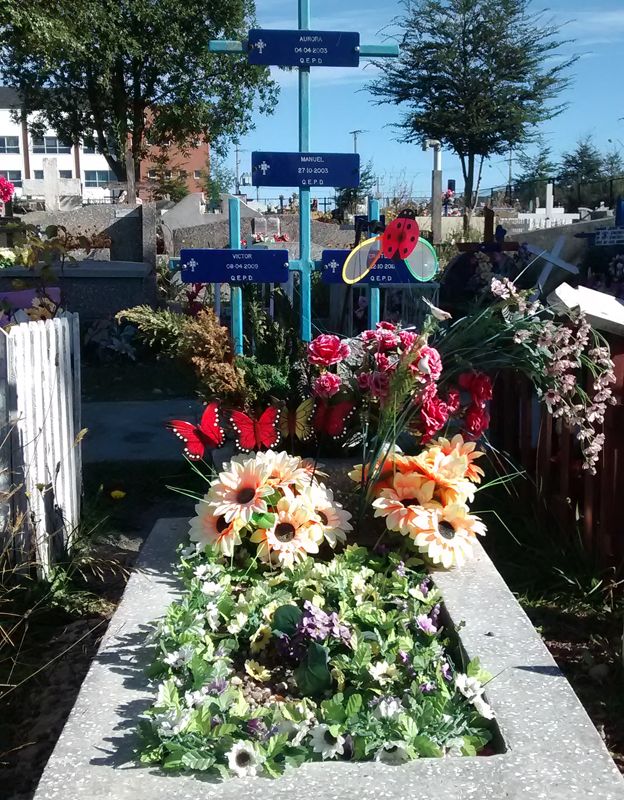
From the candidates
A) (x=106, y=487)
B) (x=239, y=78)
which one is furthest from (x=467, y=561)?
(x=239, y=78)

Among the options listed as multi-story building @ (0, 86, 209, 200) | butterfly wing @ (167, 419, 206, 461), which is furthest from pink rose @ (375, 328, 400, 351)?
multi-story building @ (0, 86, 209, 200)

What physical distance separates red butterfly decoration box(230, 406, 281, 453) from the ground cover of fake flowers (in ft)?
0.69

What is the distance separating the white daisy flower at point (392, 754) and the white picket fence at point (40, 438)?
5.70ft

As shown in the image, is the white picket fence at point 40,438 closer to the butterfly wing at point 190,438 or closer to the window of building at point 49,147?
the butterfly wing at point 190,438

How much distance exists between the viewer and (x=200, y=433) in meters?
3.46

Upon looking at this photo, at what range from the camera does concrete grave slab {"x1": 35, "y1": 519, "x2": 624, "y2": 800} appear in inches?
71.5

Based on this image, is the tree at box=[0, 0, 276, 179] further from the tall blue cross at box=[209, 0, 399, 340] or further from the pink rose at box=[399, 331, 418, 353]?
the pink rose at box=[399, 331, 418, 353]

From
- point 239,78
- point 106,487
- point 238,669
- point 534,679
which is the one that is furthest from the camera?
point 239,78

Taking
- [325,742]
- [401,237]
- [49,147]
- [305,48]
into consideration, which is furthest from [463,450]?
[49,147]

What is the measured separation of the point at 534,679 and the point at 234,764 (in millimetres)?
821

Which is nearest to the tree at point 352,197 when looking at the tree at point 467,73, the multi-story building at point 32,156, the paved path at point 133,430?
the tree at point 467,73

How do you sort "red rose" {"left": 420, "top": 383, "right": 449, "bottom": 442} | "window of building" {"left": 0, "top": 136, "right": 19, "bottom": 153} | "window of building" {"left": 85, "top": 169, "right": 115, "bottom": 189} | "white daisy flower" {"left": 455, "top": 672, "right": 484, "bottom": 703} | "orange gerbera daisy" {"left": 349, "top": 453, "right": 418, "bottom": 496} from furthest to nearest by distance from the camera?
"window of building" {"left": 85, "top": 169, "right": 115, "bottom": 189}
"window of building" {"left": 0, "top": 136, "right": 19, "bottom": 153}
"red rose" {"left": 420, "top": 383, "right": 449, "bottom": 442}
"orange gerbera daisy" {"left": 349, "top": 453, "right": 418, "bottom": 496}
"white daisy flower" {"left": 455, "top": 672, "right": 484, "bottom": 703}

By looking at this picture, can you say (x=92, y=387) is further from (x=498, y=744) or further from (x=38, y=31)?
(x=38, y=31)

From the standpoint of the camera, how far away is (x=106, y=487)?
203 inches
